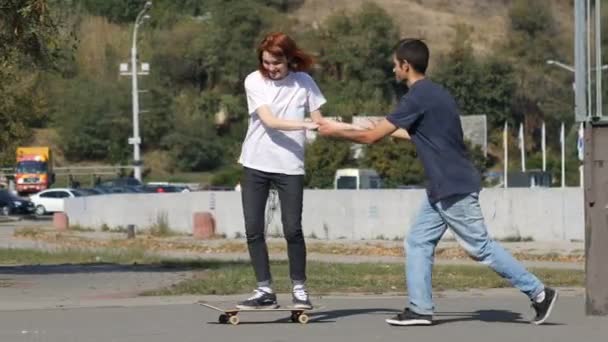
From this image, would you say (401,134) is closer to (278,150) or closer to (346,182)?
(278,150)

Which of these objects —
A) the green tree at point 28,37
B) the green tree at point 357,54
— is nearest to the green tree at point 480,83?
the green tree at point 357,54

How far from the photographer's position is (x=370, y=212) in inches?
1292

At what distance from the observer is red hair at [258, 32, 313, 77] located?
9.72m

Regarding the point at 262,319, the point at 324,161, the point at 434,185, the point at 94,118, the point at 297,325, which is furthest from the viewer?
the point at 94,118

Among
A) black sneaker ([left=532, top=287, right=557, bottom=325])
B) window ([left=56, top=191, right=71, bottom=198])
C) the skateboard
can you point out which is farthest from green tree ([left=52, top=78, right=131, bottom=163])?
black sneaker ([left=532, top=287, right=557, bottom=325])

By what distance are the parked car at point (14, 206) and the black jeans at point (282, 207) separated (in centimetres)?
5135

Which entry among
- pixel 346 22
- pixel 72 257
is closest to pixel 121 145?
pixel 346 22

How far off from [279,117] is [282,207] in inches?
24.8

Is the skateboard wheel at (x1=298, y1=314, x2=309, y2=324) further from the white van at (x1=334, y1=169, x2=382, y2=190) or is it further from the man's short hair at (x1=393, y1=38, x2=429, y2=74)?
the white van at (x1=334, y1=169, x2=382, y2=190)

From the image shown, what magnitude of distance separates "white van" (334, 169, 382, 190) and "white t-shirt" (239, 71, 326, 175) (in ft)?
127

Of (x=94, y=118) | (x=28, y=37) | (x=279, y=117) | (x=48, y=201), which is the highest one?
(x=94, y=118)

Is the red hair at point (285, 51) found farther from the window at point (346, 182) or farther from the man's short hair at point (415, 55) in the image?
the window at point (346, 182)

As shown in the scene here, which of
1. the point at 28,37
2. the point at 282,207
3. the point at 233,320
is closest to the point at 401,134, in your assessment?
the point at 282,207

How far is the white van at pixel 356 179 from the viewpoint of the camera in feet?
163
